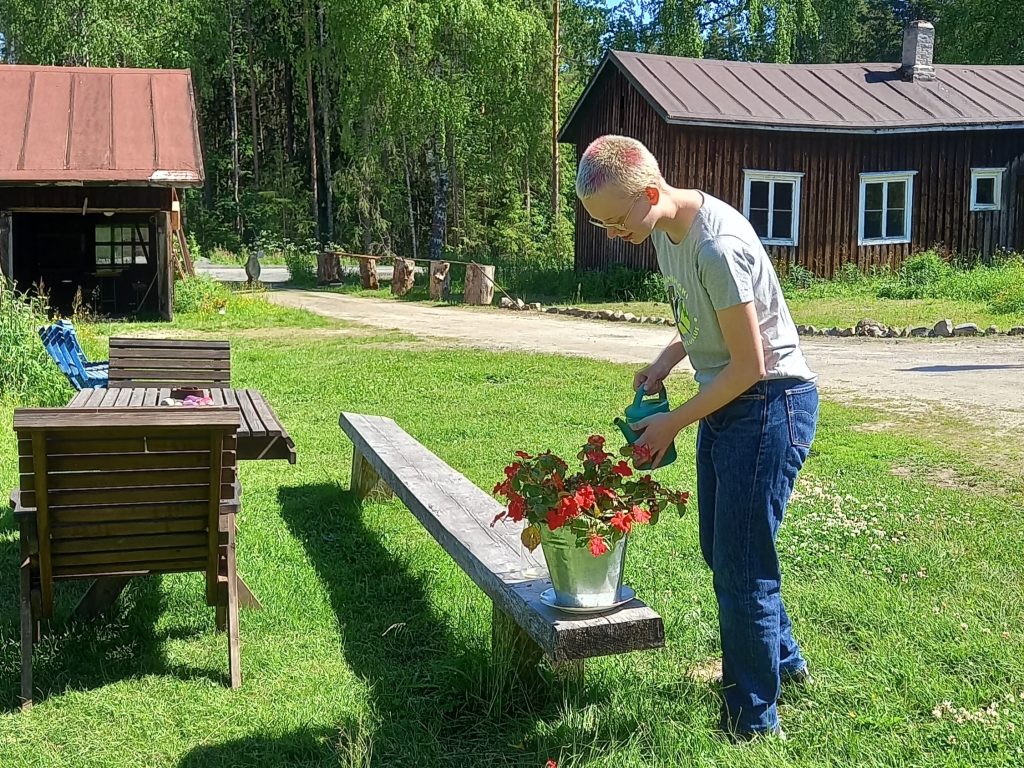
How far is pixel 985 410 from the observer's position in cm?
852

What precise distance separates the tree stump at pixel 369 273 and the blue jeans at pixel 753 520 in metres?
23.3

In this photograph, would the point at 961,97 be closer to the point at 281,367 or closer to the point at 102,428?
the point at 281,367

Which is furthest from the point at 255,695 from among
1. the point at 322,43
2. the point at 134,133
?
the point at 322,43

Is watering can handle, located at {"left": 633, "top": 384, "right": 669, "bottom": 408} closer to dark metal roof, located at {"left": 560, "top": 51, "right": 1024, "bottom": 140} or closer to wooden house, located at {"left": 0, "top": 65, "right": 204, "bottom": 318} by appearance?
wooden house, located at {"left": 0, "top": 65, "right": 204, "bottom": 318}

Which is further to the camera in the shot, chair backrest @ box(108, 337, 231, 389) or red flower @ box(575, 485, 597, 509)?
chair backrest @ box(108, 337, 231, 389)

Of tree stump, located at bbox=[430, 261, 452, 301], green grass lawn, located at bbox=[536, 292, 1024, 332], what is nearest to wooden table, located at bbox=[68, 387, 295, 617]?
green grass lawn, located at bbox=[536, 292, 1024, 332]

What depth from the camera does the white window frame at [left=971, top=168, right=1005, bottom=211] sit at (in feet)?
74.7

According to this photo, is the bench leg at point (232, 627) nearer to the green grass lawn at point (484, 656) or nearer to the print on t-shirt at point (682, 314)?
the green grass lawn at point (484, 656)

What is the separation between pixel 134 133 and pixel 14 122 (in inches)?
77.3

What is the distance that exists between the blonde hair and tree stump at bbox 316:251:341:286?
84.0 feet

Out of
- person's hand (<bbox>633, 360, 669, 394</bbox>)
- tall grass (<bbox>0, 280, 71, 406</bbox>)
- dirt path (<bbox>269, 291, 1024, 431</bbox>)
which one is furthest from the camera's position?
dirt path (<bbox>269, 291, 1024, 431</bbox>)

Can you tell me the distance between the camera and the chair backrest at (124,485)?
3383 millimetres

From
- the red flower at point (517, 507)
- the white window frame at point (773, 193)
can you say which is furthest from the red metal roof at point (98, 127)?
the red flower at point (517, 507)

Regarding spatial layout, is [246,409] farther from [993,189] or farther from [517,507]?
[993,189]
